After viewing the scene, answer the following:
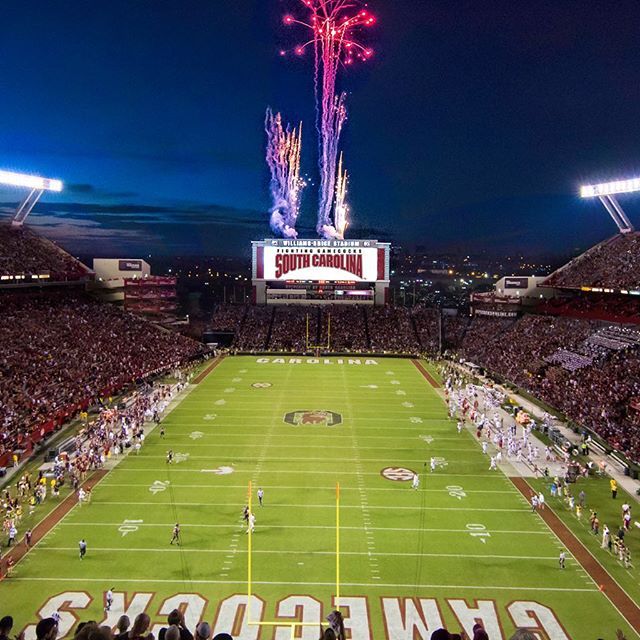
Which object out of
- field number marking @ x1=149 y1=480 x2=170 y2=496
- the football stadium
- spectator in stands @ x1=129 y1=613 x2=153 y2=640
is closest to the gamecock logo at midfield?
the football stadium

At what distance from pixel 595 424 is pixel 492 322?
31.1 meters

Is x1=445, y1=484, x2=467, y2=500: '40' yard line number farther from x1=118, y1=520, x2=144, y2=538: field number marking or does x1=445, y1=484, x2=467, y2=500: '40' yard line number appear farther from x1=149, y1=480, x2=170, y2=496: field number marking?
x1=118, y1=520, x2=144, y2=538: field number marking

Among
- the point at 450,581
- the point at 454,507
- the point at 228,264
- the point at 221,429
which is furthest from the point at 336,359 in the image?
the point at 228,264

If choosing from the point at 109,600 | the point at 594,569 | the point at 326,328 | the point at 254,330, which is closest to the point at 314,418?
the point at 594,569

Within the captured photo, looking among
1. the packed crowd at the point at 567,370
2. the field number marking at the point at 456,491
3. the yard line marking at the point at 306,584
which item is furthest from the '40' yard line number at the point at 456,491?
the packed crowd at the point at 567,370

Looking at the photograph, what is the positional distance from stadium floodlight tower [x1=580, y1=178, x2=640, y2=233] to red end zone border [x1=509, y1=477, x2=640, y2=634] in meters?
33.9

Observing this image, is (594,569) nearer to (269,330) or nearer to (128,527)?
(128,527)

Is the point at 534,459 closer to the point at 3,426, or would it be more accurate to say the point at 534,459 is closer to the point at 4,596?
the point at 4,596

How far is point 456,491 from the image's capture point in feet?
68.7

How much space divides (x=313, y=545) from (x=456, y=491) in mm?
6479

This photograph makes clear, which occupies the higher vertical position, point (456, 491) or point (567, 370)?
point (567, 370)

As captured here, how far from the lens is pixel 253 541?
55.3ft

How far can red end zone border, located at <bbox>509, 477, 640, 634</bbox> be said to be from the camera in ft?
44.1

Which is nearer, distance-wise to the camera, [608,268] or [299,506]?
[299,506]
